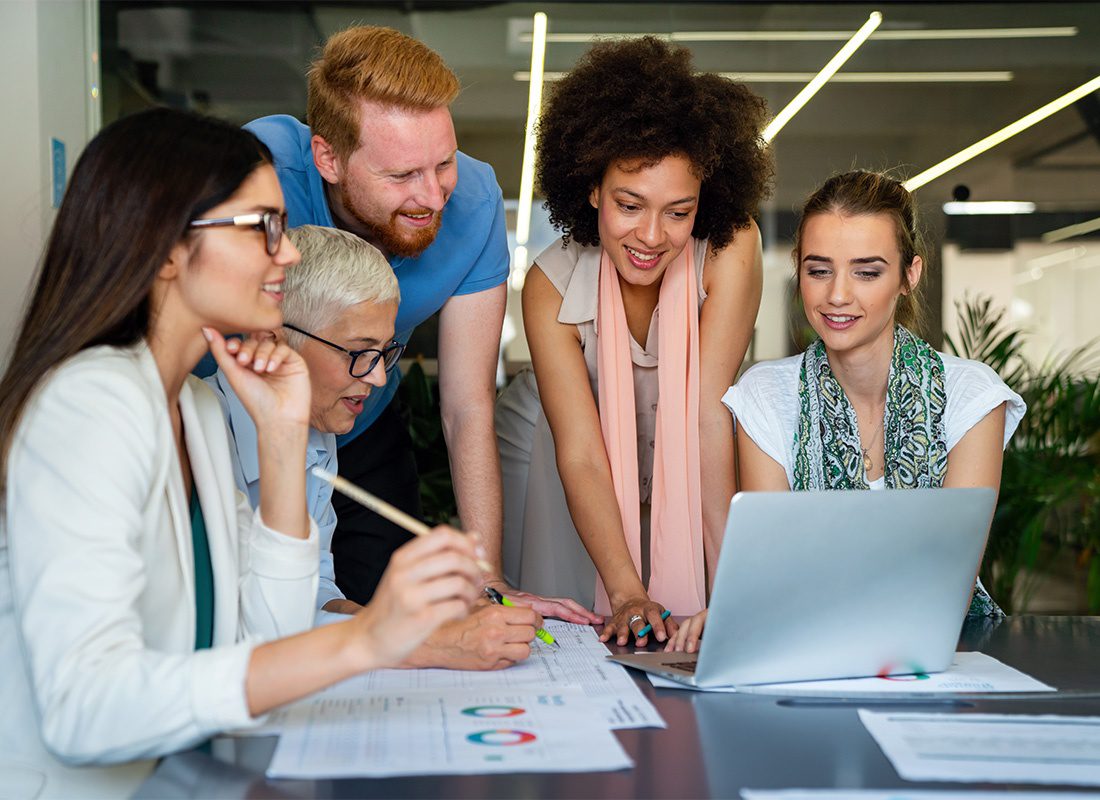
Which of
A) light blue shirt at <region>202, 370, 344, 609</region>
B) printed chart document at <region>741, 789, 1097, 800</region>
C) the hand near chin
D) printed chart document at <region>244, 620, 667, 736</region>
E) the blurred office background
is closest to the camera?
printed chart document at <region>741, 789, 1097, 800</region>

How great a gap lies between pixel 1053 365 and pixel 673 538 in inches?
119

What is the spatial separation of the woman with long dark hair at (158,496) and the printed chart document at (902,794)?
33cm

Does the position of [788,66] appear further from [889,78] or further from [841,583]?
[841,583]

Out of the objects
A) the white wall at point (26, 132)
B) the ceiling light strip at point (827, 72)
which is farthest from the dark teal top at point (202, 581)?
the ceiling light strip at point (827, 72)

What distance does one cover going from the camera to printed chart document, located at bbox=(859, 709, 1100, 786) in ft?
3.61

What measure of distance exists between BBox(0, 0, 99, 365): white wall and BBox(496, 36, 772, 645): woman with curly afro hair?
1.83 meters

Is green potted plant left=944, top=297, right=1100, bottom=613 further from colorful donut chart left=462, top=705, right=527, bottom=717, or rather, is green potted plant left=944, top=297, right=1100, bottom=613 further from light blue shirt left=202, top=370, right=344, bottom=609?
colorful donut chart left=462, top=705, right=527, bottom=717

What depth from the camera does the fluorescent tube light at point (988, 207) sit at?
498 centimetres

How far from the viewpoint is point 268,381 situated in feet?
5.11

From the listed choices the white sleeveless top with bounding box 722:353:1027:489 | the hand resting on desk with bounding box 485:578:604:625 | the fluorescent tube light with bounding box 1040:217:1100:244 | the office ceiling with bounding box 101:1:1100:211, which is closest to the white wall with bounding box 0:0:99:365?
the office ceiling with bounding box 101:1:1100:211

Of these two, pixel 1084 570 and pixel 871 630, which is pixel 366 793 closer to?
pixel 871 630

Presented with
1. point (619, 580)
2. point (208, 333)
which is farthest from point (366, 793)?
point (619, 580)

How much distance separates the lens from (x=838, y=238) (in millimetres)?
2236

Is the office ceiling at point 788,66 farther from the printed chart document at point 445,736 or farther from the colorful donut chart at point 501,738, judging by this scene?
the colorful donut chart at point 501,738
